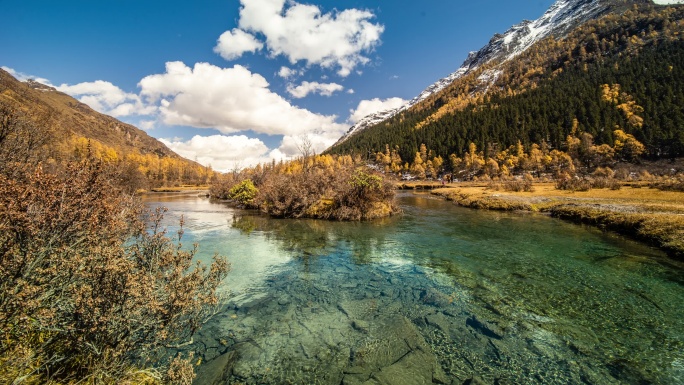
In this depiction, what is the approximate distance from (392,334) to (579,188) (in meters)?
51.9

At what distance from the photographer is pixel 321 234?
25188 mm

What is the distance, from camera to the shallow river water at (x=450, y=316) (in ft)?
24.0

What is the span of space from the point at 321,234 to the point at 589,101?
15000 centimetres

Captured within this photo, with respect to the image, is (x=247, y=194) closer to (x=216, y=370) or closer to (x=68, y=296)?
(x=216, y=370)

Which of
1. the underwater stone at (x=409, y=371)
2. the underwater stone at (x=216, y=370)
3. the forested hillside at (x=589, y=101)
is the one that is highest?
the forested hillside at (x=589, y=101)

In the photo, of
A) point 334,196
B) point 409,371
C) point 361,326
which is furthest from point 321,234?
point 409,371

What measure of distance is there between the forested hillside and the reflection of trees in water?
108006 millimetres

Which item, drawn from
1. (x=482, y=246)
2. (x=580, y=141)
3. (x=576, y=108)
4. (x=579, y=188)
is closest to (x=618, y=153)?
(x=580, y=141)

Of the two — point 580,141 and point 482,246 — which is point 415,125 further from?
point 482,246

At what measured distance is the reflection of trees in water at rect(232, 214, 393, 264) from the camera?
1932cm

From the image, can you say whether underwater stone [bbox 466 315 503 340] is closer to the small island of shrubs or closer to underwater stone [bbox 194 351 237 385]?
underwater stone [bbox 194 351 237 385]

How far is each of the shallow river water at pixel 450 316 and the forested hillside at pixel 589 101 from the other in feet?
351

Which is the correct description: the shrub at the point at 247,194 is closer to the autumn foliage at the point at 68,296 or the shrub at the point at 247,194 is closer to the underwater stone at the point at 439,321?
the underwater stone at the point at 439,321

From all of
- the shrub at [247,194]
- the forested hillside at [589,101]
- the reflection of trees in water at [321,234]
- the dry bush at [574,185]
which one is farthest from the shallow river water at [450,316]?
the forested hillside at [589,101]
